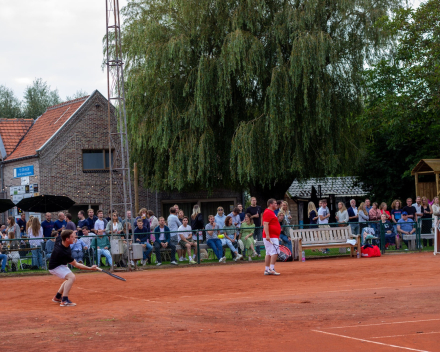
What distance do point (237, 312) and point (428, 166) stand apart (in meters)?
21.2

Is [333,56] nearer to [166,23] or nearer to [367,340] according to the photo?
[166,23]

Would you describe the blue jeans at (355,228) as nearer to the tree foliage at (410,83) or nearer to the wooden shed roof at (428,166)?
the wooden shed roof at (428,166)

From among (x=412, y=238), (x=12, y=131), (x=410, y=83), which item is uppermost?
(x=410, y=83)

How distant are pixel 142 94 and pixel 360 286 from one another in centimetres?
1807

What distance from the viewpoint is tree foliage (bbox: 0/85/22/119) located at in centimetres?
5538

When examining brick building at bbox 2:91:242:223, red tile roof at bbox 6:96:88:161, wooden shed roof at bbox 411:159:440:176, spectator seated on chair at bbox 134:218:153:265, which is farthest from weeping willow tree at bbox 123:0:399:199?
red tile roof at bbox 6:96:88:161

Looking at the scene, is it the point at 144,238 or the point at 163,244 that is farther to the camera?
the point at 163,244

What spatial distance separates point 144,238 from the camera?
2039 cm

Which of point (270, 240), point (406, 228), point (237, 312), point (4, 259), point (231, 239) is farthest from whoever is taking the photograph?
point (406, 228)

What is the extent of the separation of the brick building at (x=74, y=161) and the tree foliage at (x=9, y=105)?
66.0 feet

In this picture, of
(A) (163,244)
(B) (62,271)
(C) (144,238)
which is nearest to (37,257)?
(C) (144,238)

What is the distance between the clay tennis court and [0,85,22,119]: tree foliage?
41037mm

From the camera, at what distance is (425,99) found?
102 feet

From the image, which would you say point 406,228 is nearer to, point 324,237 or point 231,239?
point 324,237
